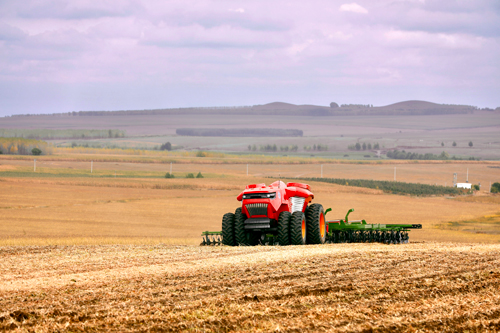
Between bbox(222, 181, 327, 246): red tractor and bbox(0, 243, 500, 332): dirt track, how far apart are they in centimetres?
377

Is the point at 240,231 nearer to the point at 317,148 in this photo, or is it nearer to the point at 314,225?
the point at 314,225

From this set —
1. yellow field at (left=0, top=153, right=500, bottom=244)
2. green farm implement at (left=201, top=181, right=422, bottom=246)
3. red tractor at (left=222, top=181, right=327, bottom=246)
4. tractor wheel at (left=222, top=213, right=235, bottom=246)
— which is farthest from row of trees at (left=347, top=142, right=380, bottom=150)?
tractor wheel at (left=222, top=213, right=235, bottom=246)

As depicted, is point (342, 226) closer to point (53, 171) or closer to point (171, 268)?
point (171, 268)

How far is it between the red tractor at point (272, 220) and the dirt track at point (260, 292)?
3774mm

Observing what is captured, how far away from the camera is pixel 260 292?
27.2 ft

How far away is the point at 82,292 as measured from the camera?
8.82m

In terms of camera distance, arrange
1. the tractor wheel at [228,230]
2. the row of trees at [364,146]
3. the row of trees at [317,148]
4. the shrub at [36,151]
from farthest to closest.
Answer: the row of trees at [317,148], the row of trees at [364,146], the shrub at [36,151], the tractor wheel at [228,230]

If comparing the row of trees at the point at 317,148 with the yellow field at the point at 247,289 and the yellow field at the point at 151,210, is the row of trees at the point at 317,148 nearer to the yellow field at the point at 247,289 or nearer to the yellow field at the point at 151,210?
the yellow field at the point at 151,210

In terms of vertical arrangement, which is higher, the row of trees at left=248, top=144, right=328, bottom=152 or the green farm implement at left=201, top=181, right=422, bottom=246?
the row of trees at left=248, top=144, right=328, bottom=152

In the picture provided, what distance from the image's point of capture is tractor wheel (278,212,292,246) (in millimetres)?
16922

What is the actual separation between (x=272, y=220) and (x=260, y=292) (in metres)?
9.45

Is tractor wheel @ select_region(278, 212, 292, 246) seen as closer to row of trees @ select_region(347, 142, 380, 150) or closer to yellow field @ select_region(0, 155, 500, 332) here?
yellow field @ select_region(0, 155, 500, 332)

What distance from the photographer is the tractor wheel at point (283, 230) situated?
16.9 m

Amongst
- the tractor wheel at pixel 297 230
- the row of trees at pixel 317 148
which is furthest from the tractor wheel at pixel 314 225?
the row of trees at pixel 317 148
